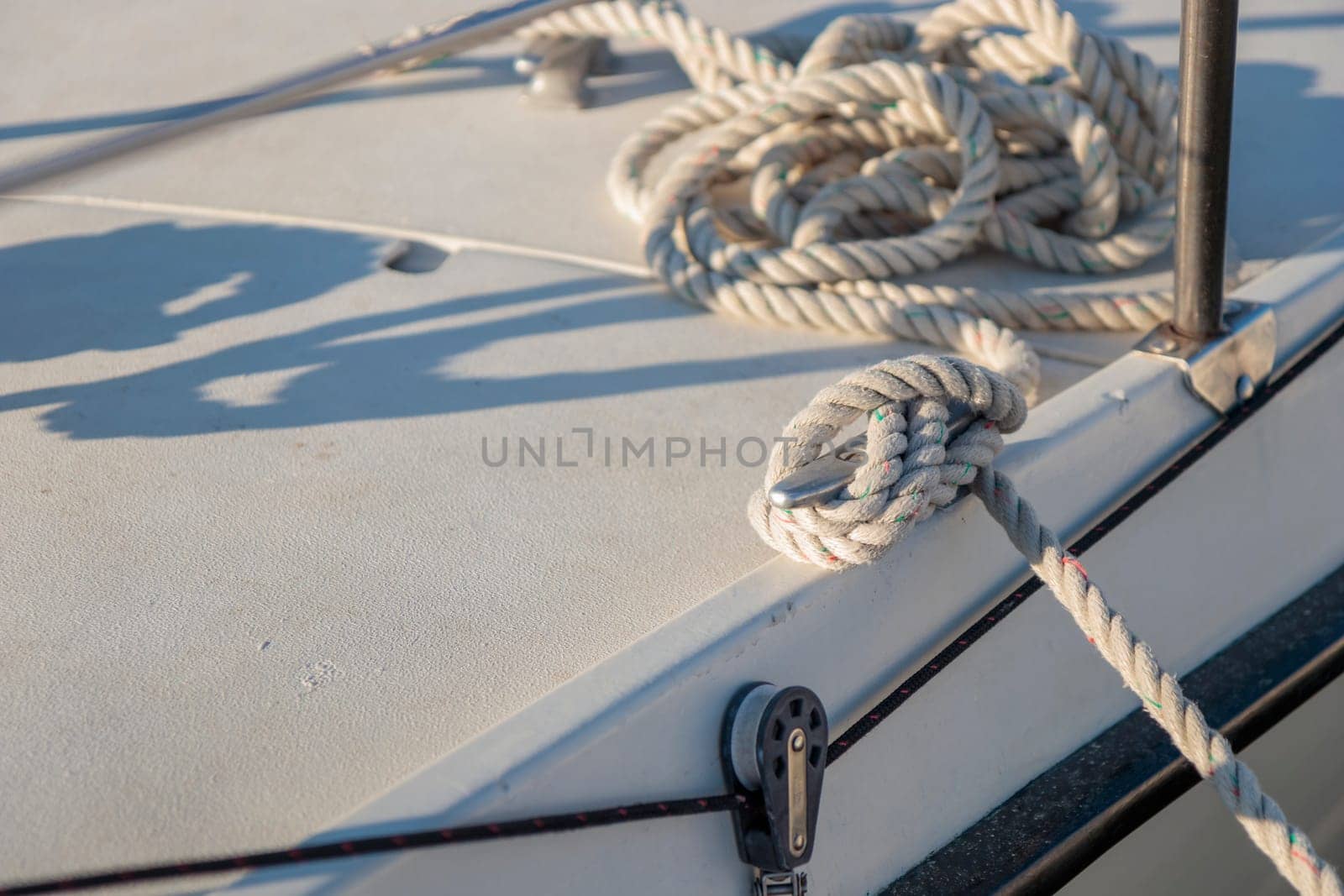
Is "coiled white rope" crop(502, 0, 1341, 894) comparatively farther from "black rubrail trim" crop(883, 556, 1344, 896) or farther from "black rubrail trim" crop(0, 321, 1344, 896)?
"black rubrail trim" crop(883, 556, 1344, 896)

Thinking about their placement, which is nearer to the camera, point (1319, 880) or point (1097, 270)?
point (1319, 880)

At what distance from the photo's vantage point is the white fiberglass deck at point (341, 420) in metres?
0.97

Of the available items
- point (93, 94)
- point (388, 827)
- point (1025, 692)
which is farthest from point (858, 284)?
point (93, 94)

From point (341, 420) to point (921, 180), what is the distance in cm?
78

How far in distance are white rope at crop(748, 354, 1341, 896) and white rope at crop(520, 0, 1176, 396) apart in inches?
17.3

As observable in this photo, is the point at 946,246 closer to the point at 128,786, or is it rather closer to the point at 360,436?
the point at 360,436

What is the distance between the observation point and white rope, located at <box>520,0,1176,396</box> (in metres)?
1.53

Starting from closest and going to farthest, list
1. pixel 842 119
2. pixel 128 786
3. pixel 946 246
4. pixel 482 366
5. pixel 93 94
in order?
1. pixel 128 786
2. pixel 482 366
3. pixel 946 246
4. pixel 842 119
5. pixel 93 94

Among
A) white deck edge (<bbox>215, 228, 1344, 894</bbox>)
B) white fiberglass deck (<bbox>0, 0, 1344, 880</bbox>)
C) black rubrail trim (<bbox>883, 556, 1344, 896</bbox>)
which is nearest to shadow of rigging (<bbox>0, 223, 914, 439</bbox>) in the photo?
white fiberglass deck (<bbox>0, 0, 1344, 880</bbox>)

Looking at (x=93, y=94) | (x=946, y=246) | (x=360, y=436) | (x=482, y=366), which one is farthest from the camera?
(x=93, y=94)

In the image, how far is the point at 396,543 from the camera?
1184 millimetres

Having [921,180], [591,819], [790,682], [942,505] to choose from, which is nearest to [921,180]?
[921,180]

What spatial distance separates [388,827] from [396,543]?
1.33 feet

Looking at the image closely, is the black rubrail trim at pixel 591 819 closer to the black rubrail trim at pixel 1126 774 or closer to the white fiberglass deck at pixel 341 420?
the white fiberglass deck at pixel 341 420
